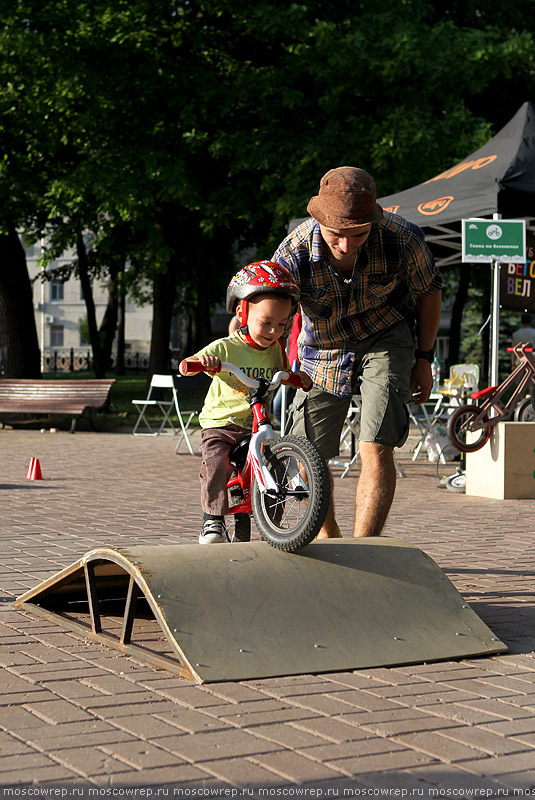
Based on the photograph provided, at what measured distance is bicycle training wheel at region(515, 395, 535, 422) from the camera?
1159cm

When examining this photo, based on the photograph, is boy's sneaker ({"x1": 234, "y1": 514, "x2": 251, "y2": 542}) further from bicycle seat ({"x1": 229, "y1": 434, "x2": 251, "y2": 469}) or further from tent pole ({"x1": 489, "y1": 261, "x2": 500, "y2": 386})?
tent pole ({"x1": 489, "y1": 261, "x2": 500, "y2": 386})

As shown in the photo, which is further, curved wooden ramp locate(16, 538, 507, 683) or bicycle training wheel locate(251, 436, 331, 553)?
bicycle training wheel locate(251, 436, 331, 553)

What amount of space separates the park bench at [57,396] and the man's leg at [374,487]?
13.9 m

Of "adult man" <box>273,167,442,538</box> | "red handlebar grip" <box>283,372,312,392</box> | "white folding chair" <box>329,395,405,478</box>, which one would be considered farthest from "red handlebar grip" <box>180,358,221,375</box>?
"white folding chair" <box>329,395,405,478</box>

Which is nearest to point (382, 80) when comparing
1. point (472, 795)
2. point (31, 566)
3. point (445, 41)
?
point (445, 41)

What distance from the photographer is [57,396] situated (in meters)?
19.2

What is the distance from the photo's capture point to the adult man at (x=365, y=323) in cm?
504

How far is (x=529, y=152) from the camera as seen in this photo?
435 inches

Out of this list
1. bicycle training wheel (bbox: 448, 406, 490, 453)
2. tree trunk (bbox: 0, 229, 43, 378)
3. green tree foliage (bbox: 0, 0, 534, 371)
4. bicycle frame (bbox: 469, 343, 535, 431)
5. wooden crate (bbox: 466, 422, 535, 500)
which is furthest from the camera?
tree trunk (bbox: 0, 229, 43, 378)

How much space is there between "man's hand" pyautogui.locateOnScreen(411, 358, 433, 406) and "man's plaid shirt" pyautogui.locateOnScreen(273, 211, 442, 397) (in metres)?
0.30

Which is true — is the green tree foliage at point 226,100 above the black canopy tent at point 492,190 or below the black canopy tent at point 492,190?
above

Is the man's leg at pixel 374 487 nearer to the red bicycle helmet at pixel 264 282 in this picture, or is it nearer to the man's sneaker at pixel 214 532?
the man's sneaker at pixel 214 532

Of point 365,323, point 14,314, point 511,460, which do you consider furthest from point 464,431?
point 14,314

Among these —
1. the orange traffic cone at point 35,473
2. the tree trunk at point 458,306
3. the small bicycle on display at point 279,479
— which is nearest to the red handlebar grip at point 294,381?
the small bicycle on display at point 279,479
